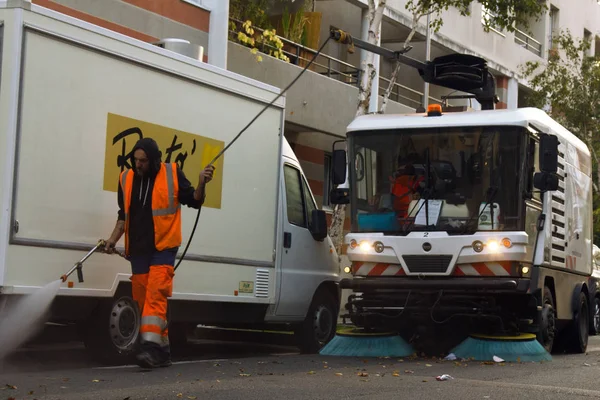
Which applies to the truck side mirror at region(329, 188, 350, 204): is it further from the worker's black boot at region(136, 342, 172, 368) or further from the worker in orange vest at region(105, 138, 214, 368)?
the worker's black boot at region(136, 342, 172, 368)

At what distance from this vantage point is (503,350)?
11.1 meters

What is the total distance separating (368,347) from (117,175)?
336 centimetres

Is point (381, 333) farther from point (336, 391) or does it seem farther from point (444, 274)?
point (336, 391)

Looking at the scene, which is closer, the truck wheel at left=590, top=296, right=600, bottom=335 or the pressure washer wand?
the pressure washer wand

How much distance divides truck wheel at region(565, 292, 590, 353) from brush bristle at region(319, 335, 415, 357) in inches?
113

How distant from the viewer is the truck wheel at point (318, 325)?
1242 cm

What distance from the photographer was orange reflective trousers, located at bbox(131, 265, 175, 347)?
360 inches

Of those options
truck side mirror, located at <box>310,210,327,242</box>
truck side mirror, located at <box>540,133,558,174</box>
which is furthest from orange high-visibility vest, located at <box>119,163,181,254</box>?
truck side mirror, located at <box>540,133,558,174</box>

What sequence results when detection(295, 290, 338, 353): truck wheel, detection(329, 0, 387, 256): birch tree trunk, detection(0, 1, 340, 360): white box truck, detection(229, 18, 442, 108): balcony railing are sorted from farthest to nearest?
detection(229, 18, 442, 108): balcony railing, detection(329, 0, 387, 256): birch tree trunk, detection(295, 290, 338, 353): truck wheel, detection(0, 1, 340, 360): white box truck

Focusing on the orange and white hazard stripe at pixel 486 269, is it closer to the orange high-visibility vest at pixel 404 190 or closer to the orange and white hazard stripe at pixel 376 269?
the orange and white hazard stripe at pixel 376 269

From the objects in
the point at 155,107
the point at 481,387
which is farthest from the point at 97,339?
the point at 481,387

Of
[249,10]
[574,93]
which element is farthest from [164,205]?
[574,93]

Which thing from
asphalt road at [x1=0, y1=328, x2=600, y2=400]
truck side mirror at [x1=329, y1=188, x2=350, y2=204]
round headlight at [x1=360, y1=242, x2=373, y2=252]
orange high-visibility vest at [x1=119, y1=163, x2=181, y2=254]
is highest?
truck side mirror at [x1=329, y1=188, x2=350, y2=204]

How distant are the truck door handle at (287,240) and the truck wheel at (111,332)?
99.4 inches
